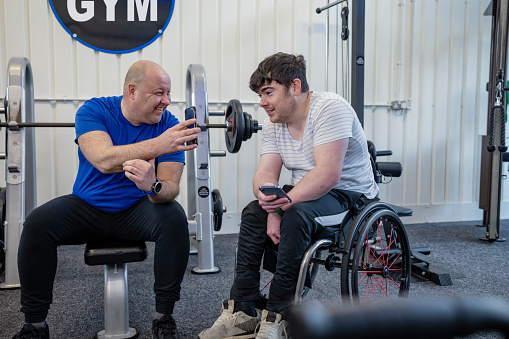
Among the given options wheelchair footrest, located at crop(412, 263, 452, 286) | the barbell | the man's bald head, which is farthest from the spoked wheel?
the man's bald head

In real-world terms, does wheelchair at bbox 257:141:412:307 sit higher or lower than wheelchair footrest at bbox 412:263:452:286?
higher

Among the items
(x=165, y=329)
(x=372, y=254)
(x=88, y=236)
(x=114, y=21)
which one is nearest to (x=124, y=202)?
(x=88, y=236)

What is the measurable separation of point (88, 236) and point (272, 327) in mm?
760

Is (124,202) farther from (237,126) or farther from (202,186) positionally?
(202,186)

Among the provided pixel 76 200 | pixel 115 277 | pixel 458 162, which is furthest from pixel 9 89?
pixel 458 162

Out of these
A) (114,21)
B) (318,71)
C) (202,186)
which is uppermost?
(114,21)

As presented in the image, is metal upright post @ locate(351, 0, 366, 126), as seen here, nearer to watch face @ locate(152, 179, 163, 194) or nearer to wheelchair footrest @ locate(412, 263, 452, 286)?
wheelchair footrest @ locate(412, 263, 452, 286)

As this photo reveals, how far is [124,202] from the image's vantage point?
187cm

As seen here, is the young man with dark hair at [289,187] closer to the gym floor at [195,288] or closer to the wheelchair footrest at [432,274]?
the gym floor at [195,288]

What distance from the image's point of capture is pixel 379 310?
385mm

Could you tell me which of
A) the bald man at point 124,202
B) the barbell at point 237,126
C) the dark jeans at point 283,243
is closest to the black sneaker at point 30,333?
the bald man at point 124,202

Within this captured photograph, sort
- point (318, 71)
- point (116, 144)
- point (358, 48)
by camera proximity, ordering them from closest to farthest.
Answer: point (116, 144) → point (358, 48) → point (318, 71)

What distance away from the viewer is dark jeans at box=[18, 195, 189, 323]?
1.67 metres

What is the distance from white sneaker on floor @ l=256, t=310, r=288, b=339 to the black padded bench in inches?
19.1
